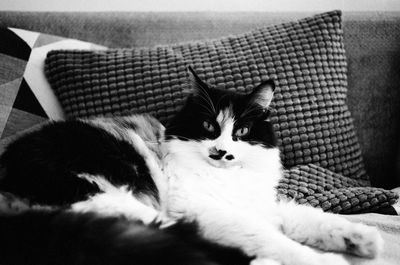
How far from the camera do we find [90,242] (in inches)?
22.0

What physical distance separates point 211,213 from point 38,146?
0.49 metres

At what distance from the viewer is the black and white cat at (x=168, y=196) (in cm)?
58

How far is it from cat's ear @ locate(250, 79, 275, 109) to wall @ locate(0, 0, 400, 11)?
76 cm

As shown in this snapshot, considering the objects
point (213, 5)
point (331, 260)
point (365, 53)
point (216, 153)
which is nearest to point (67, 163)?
point (216, 153)

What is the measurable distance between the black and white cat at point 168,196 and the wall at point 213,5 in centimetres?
72

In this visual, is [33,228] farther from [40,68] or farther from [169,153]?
[40,68]

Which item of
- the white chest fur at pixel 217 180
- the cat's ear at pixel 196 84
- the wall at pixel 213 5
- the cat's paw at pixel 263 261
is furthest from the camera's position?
the wall at pixel 213 5

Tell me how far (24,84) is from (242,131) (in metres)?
0.79

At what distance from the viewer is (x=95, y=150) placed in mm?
959

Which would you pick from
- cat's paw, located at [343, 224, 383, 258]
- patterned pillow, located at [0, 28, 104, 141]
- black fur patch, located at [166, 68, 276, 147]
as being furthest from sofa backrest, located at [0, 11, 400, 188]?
cat's paw, located at [343, 224, 383, 258]

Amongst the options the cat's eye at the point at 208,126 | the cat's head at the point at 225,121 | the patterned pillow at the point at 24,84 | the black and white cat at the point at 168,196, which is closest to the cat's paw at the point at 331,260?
the black and white cat at the point at 168,196

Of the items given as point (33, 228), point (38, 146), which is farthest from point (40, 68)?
point (33, 228)

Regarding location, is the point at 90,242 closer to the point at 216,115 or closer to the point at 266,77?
the point at 216,115

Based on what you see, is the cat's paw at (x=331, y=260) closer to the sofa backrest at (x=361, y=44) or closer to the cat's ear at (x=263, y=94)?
the cat's ear at (x=263, y=94)
